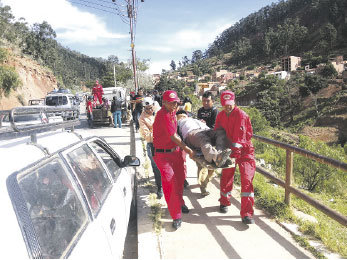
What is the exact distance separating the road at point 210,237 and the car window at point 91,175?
62 cm

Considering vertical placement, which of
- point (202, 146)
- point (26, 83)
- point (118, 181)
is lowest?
point (118, 181)

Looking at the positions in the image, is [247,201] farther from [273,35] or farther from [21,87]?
[273,35]

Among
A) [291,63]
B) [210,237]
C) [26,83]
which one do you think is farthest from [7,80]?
[291,63]

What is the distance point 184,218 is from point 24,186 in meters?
2.75

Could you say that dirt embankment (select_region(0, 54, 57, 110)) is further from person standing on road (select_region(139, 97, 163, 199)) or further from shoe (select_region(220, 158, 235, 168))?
shoe (select_region(220, 158, 235, 168))

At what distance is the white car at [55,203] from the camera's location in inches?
→ 48.7

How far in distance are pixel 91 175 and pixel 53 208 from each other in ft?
2.37

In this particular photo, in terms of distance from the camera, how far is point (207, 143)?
3.29 m

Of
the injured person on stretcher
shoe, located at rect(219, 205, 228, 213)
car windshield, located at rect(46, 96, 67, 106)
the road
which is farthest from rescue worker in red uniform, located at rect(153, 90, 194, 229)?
car windshield, located at rect(46, 96, 67, 106)

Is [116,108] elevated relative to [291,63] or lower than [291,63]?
lower

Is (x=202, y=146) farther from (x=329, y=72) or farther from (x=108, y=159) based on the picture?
(x=329, y=72)

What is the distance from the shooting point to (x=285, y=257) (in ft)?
9.10

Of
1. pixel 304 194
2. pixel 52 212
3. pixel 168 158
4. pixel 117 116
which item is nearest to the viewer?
pixel 52 212

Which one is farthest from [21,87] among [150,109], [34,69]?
[150,109]
